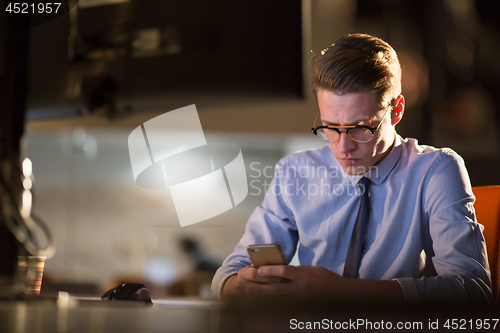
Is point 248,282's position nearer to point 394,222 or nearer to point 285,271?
point 285,271

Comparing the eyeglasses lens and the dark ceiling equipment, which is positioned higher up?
the dark ceiling equipment

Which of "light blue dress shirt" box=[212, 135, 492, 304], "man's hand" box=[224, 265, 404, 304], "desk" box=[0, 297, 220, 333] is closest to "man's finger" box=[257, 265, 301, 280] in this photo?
"man's hand" box=[224, 265, 404, 304]

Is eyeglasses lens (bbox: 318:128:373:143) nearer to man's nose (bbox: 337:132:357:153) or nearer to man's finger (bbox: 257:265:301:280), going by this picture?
man's nose (bbox: 337:132:357:153)

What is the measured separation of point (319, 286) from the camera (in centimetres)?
94

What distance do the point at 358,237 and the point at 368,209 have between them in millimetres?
104

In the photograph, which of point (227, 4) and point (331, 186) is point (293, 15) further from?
point (331, 186)

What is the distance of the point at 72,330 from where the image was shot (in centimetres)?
46

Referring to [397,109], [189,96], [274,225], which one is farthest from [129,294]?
[189,96]

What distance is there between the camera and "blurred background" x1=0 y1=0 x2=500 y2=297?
2.27 m

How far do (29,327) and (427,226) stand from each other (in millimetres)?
1154

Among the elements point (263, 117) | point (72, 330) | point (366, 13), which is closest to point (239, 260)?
point (72, 330)

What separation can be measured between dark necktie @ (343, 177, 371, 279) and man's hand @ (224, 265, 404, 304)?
0.24 m

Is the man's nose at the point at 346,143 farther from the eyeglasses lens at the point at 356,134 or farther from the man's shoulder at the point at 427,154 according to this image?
the man's shoulder at the point at 427,154

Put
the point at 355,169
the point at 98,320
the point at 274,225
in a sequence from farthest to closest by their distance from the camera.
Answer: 1. the point at 274,225
2. the point at 355,169
3. the point at 98,320
